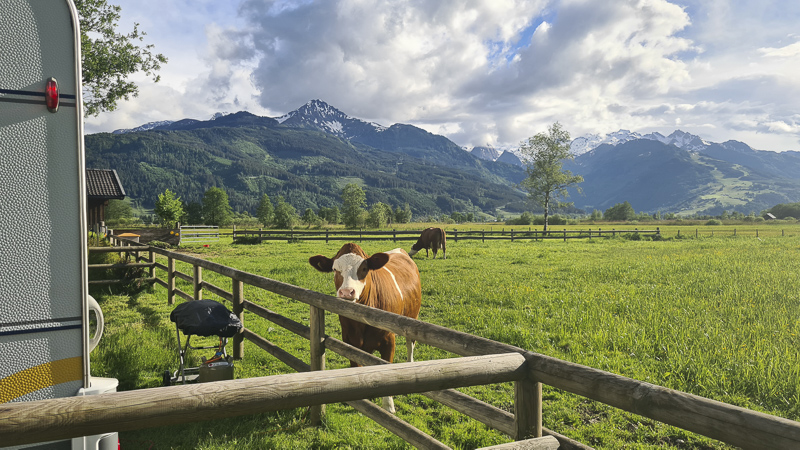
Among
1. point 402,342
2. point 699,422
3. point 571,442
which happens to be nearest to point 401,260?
point 402,342

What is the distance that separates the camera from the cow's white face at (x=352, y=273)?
15.2 ft

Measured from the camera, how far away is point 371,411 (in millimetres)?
3479

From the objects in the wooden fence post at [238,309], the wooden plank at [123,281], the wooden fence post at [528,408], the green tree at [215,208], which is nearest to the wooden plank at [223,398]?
the wooden fence post at [528,408]

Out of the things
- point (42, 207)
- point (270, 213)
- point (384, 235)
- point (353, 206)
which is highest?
point (353, 206)

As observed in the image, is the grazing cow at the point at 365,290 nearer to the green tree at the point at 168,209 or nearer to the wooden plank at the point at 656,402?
the wooden plank at the point at 656,402

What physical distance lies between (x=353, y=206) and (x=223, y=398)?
64287mm

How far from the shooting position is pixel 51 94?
6.69ft

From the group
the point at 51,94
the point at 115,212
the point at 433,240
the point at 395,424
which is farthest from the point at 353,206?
the point at 51,94

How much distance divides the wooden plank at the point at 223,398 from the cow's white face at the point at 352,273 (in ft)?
8.95

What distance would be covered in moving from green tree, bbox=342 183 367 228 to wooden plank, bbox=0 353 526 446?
60.7 metres

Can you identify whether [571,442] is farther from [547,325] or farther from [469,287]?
[469,287]

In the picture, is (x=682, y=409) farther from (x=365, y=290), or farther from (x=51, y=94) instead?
(x=365, y=290)

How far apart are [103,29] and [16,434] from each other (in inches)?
717

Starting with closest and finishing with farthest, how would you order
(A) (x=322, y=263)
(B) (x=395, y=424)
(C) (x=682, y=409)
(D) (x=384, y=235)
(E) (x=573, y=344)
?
(C) (x=682, y=409)
(B) (x=395, y=424)
(A) (x=322, y=263)
(E) (x=573, y=344)
(D) (x=384, y=235)
